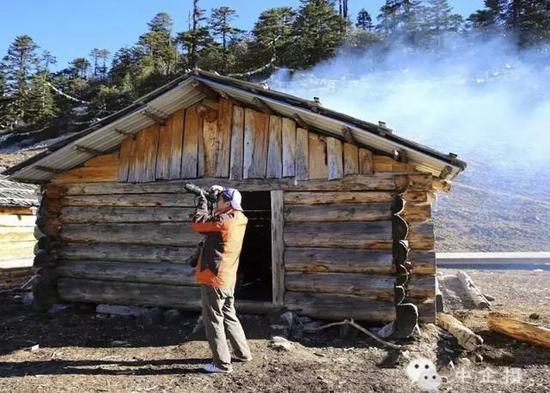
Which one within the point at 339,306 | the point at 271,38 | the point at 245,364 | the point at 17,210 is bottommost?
the point at 245,364

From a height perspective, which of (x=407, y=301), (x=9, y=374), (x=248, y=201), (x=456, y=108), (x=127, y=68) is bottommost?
(x=9, y=374)

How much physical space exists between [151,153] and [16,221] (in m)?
8.10

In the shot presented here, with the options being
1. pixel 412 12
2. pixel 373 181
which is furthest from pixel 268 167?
pixel 412 12

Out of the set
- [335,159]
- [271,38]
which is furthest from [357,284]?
[271,38]

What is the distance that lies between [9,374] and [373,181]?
Result: 567 cm

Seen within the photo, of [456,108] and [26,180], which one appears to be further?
[456,108]

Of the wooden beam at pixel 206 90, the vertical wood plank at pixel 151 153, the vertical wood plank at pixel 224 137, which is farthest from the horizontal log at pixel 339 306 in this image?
the wooden beam at pixel 206 90

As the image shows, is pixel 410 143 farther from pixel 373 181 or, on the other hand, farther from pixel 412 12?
pixel 412 12

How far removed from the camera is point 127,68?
5253cm

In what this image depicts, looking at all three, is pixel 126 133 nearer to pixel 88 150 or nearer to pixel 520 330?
pixel 88 150

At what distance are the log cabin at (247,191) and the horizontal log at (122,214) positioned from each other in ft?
0.08

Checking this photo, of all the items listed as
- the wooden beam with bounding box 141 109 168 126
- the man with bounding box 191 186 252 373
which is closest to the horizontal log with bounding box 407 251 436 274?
the man with bounding box 191 186 252 373

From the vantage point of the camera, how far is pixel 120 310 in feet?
29.9

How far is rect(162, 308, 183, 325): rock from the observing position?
8562 millimetres
